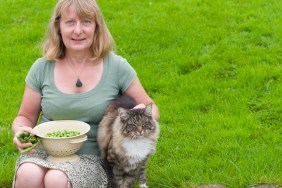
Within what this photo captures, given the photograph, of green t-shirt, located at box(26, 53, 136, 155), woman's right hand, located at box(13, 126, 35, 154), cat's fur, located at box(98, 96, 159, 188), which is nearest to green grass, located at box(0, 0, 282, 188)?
cat's fur, located at box(98, 96, 159, 188)

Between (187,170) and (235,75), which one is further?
(235,75)

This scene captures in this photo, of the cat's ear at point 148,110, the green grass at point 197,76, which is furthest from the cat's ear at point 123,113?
the green grass at point 197,76

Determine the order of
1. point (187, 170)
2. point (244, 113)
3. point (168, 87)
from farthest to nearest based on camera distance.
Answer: point (168, 87), point (244, 113), point (187, 170)

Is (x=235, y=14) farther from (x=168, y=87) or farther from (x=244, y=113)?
(x=244, y=113)

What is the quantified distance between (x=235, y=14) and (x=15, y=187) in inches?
209

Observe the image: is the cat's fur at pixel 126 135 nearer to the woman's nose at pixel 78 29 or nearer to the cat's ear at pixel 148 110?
the cat's ear at pixel 148 110

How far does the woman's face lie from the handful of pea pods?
69 centimetres

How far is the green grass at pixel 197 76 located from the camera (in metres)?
4.33

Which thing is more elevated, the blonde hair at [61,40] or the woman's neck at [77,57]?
the blonde hair at [61,40]

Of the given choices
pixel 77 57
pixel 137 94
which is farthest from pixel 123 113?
pixel 77 57

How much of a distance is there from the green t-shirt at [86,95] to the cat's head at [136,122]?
208 mm

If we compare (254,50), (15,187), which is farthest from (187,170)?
(254,50)

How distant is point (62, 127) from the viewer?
11.8 ft

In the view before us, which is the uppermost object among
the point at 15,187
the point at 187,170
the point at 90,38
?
the point at 90,38
